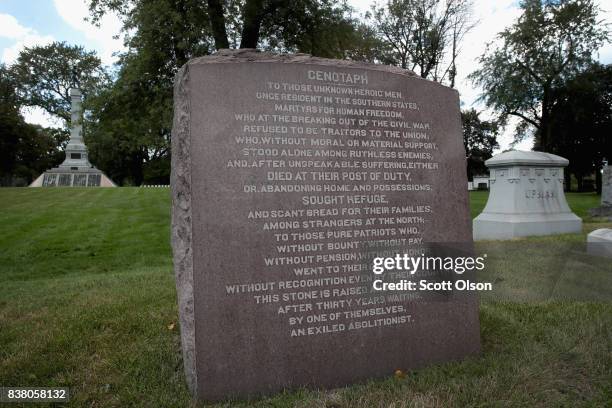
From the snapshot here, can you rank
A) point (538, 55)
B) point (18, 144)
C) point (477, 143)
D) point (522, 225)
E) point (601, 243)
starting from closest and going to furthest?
point (601, 243) < point (522, 225) < point (538, 55) < point (18, 144) < point (477, 143)

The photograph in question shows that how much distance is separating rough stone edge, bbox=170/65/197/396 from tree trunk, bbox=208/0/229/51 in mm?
12638

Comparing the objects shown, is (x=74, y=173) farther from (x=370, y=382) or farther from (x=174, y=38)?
(x=370, y=382)

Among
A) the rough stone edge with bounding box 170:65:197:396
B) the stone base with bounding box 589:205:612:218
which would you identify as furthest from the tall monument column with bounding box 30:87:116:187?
the rough stone edge with bounding box 170:65:197:396

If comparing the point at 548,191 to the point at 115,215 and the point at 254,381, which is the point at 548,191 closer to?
the point at 254,381

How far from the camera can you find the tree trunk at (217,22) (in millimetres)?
14750

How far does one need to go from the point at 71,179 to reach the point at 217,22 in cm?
3095

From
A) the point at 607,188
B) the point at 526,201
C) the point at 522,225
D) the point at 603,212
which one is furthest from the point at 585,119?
the point at 522,225

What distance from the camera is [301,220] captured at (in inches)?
126

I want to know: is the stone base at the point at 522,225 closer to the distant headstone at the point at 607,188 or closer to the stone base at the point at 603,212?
the stone base at the point at 603,212

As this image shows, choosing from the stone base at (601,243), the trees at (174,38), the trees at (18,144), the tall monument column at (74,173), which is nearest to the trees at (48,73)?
the trees at (18,144)

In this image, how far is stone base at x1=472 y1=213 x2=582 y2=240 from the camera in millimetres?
11039

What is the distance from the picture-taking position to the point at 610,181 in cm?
1544

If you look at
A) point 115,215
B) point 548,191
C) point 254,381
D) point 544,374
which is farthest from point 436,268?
point 115,215

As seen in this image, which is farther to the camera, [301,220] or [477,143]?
[477,143]
